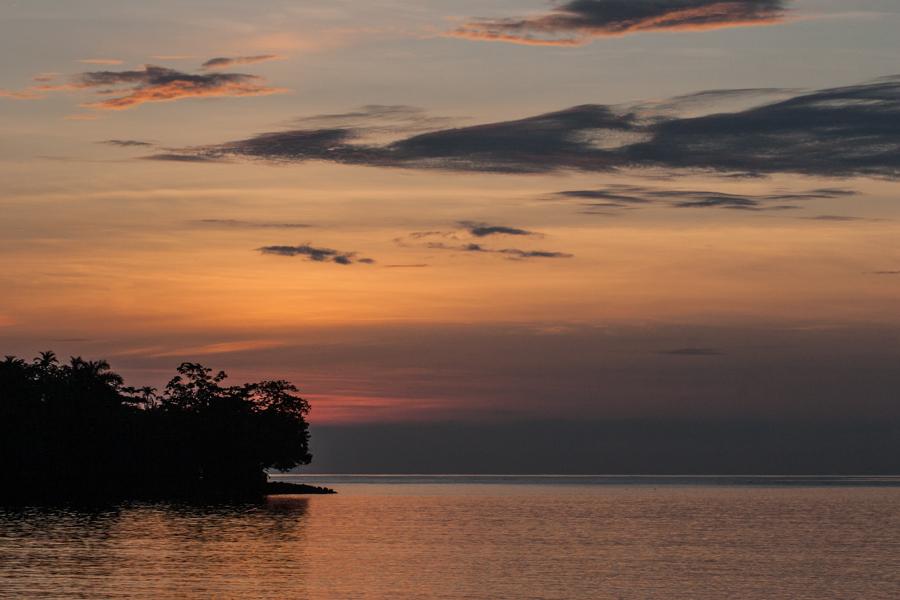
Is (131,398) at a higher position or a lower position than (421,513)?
higher

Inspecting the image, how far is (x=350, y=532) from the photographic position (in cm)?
12581

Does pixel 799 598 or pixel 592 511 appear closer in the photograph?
pixel 799 598

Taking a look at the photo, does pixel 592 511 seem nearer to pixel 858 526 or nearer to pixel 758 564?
pixel 858 526

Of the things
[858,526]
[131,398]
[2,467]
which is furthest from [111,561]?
[131,398]

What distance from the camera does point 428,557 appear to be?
314 ft

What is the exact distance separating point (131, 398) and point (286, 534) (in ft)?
271

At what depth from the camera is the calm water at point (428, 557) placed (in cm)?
7412

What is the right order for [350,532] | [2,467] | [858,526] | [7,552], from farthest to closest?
1. [2,467]
2. [858,526]
3. [350,532]
4. [7,552]

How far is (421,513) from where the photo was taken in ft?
593

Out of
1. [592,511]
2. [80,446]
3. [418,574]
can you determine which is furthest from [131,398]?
[418,574]

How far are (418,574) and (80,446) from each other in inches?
4004

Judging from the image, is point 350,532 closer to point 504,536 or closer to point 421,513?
point 504,536

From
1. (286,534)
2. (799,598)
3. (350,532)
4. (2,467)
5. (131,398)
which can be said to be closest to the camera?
(799,598)

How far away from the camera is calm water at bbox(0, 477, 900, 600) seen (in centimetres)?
7412
